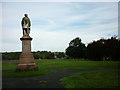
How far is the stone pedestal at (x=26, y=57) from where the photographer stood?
59.7 ft

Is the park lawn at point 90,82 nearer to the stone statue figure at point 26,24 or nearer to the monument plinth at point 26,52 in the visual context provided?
the monument plinth at point 26,52

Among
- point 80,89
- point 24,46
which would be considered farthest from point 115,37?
point 80,89

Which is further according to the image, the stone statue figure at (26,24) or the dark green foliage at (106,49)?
the dark green foliage at (106,49)

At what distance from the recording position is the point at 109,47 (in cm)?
5116

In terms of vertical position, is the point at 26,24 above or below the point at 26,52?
above

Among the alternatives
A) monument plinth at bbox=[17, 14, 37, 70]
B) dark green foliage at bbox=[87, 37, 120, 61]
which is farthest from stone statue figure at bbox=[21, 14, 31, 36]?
dark green foliage at bbox=[87, 37, 120, 61]

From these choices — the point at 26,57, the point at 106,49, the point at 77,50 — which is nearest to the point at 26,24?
the point at 26,57

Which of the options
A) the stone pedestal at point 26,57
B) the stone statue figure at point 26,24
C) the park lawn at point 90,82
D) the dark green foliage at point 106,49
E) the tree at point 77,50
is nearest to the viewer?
the park lawn at point 90,82

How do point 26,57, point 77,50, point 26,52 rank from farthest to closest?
point 77,50
point 26,52
point 26,57

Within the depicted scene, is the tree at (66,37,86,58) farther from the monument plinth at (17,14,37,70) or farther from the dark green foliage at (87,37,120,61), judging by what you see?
the monument plinth at (17,14,37,70)

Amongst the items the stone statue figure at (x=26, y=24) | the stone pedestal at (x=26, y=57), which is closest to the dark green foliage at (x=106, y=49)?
the stone statue figure at (x=26, y=24)

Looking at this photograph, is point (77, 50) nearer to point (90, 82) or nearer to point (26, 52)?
point (26, 52)

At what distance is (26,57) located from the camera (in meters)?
18.5

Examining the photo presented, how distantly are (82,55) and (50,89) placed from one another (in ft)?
244
